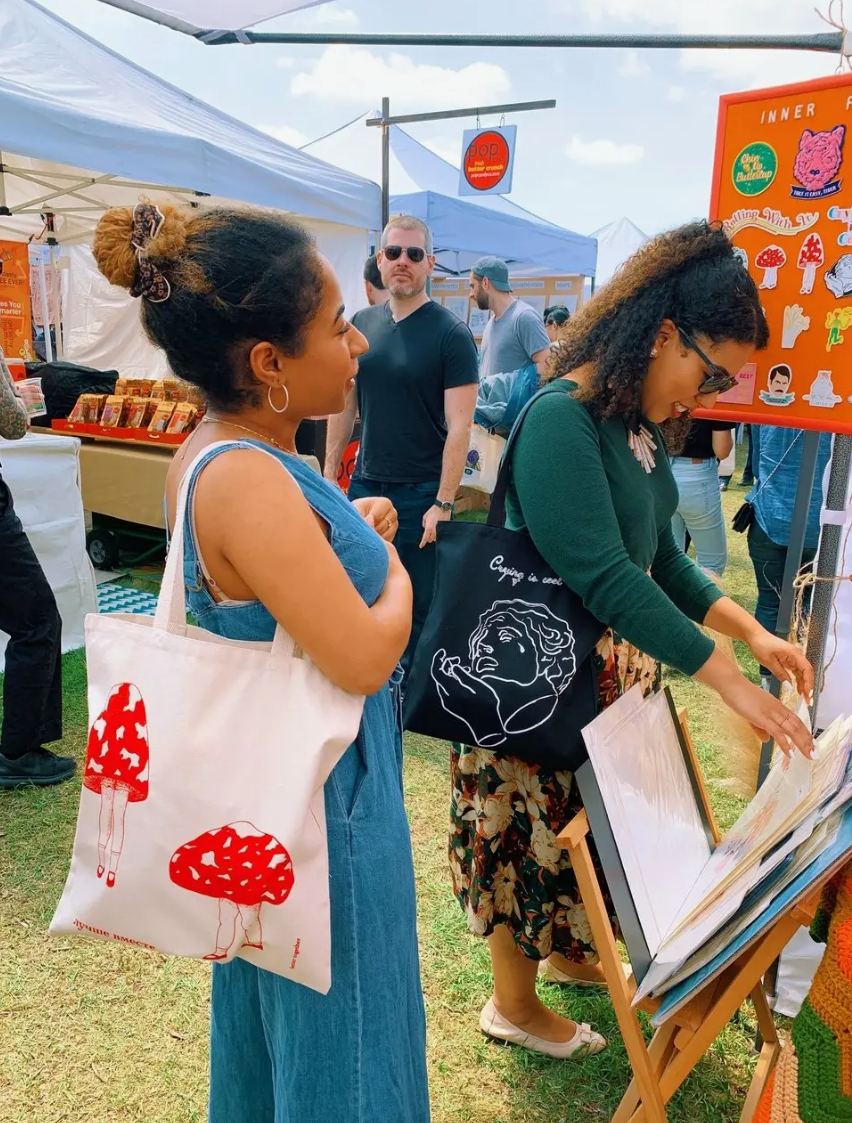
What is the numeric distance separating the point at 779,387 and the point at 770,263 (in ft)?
0.76

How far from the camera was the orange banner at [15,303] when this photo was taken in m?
6.04

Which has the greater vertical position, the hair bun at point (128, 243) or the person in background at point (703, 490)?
the hair bun at point (128, 243)

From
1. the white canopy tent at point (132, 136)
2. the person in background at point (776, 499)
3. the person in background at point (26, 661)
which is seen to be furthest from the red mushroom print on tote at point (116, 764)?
the white canopy tent at point (132, 136)

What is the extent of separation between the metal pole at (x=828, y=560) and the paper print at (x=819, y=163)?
461 mm

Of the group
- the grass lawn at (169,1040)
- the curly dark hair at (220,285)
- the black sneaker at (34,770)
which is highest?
the curly dark hair at (220,285)

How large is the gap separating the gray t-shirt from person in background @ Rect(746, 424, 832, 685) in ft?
6.60

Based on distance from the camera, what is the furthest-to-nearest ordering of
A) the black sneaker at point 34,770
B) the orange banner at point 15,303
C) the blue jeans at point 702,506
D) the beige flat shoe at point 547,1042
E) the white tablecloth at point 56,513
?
1. the orange banner at point 15,303
2. the blue jeans at point 702,506
3. the white tablecloth at point 56,513
4. the black sneaker at point 34,770
5. the beige flat shoe at point 547,1042

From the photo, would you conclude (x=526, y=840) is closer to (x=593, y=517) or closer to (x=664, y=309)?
(x=593, y=517)

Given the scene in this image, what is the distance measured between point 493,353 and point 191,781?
500 centimetres

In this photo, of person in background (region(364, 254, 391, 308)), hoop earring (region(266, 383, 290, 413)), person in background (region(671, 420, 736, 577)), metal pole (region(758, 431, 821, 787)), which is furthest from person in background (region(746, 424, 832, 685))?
hoop earring (region(266, 383, 290, 413))

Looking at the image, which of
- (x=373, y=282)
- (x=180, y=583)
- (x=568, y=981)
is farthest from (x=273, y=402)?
(x=373, y=282)

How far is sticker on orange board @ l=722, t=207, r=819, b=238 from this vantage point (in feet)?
4.99

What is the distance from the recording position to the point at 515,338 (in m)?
5.40

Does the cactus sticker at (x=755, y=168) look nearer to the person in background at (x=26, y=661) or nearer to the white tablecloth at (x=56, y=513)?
the person in background at (x=26, y=661)
